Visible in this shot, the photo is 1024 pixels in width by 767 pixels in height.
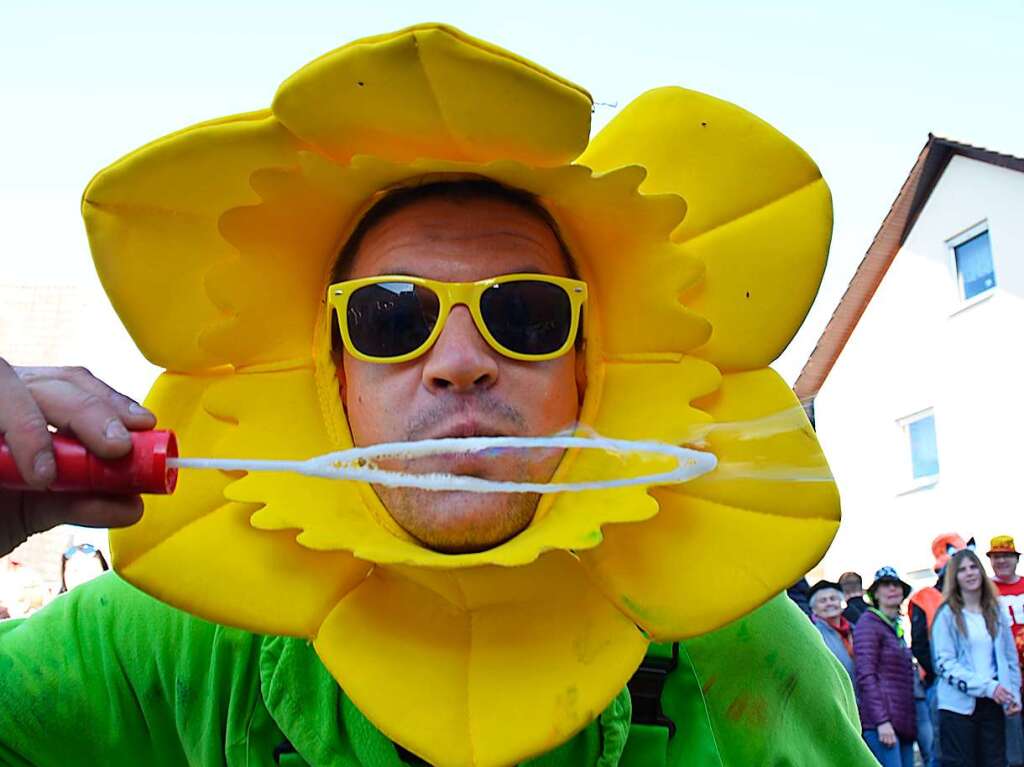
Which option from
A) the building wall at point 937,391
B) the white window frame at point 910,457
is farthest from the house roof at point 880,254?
the white window frame at point 910,457

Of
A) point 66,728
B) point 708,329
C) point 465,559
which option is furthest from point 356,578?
point 708,329

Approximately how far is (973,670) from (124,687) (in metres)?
5.54

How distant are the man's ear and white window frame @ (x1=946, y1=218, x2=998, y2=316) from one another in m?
13.3

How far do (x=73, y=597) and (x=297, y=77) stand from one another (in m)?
1.07

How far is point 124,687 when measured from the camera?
2.06 meters

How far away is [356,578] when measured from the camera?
6.39 ft

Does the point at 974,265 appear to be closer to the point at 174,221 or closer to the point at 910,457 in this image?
the point at 910,457

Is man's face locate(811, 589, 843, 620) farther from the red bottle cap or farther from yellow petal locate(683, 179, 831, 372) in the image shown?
the red bottle cap

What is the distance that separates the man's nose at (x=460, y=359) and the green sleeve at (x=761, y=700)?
0.66 meters

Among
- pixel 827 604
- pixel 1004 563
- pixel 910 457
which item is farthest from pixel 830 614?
pixel 910 457

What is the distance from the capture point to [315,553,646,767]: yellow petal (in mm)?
1772

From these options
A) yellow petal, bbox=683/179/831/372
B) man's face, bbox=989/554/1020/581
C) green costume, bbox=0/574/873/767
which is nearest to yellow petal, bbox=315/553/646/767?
green costume, bbox=0/574/873/767

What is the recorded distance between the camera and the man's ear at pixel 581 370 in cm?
210

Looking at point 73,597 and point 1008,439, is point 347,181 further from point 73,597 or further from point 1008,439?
point 1008,439
